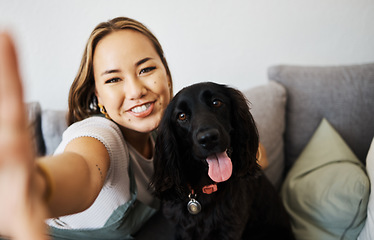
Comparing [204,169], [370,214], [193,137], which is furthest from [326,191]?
[193,137]

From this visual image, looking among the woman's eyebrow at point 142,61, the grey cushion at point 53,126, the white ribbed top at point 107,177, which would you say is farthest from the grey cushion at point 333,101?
the grey cushion at point 53,126

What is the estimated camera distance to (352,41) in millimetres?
1857

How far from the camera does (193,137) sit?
37.3 inches

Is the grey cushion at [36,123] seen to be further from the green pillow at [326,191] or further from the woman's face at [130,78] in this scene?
the green pillow at [326,191]

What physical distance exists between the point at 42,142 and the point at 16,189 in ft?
4.52

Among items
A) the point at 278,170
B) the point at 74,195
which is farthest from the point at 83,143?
the point at 278,170

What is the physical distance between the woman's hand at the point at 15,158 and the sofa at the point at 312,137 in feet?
3.67

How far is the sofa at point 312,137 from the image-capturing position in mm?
1287

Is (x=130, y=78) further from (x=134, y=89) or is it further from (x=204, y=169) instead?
(x=204, y=169)

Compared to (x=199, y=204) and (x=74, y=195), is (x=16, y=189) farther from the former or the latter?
(x=199, y=204)

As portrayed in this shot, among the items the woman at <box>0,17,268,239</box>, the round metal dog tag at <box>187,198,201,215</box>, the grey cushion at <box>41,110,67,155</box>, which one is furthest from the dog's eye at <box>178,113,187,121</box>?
the grey cushion at <box>41,110,67,155</box>

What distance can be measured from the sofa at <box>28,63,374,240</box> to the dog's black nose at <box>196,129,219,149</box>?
2.46ft

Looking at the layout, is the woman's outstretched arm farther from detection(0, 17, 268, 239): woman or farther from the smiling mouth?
the smiling mouth

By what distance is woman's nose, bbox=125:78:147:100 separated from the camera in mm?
995
